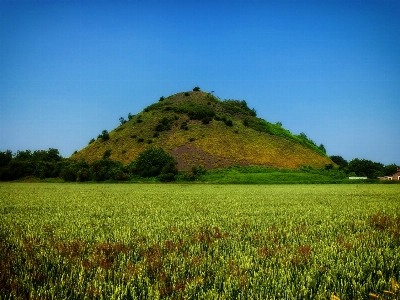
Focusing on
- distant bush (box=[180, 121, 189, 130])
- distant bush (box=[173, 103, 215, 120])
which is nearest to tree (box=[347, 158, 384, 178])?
distant bush (box=[173, 103, 215, 120])

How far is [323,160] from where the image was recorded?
12306 cm

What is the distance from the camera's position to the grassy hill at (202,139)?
340ft

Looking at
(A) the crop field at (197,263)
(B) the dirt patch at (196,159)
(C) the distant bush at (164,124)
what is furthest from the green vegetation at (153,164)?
(A) the crop field at (197,263)

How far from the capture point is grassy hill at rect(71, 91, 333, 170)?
10369 cm

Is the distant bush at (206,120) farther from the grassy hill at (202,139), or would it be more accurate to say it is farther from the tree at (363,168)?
the tree at (363,168)

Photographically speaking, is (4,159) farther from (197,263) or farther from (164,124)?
(197,263)

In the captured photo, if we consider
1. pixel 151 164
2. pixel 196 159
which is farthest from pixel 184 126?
pixel 151 164

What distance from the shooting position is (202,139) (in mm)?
111625

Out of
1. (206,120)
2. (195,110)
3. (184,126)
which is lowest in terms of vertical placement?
(184,126)

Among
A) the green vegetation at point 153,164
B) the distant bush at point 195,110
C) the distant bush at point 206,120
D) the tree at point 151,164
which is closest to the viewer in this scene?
the green vegetation at point 153,164

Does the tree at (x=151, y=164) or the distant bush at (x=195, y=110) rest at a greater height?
the distant bush at (x=195, y=110)

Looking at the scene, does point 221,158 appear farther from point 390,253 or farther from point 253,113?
point 390,253

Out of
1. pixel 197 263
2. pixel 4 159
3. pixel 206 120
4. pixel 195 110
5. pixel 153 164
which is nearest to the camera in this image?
pixel 197 263

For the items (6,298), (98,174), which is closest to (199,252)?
(6,298)
